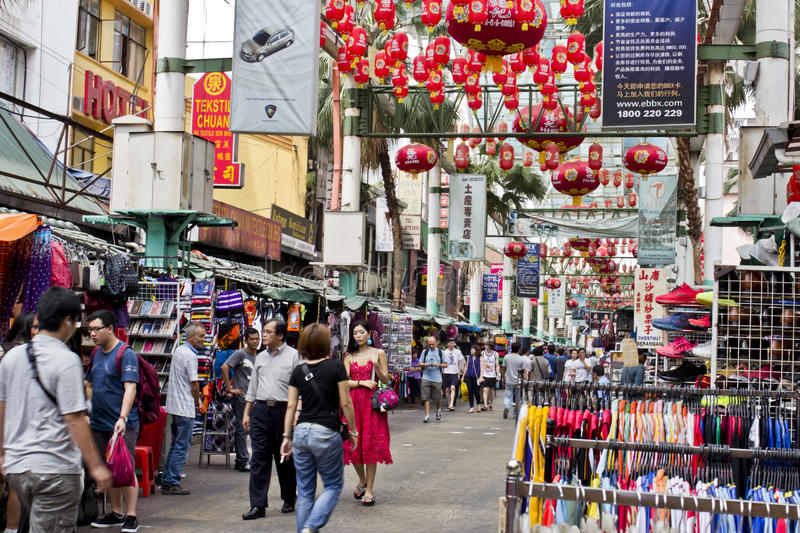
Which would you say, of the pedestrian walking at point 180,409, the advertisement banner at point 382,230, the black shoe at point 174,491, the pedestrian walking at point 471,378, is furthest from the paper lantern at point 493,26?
the advertisement banner at point 382,230

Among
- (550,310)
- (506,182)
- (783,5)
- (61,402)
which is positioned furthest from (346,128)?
(550,310)

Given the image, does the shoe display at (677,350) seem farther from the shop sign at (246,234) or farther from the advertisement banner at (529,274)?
the advertisement banner at (529,274)

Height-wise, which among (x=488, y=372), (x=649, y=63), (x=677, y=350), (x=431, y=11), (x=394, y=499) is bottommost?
(x=394, y=499)

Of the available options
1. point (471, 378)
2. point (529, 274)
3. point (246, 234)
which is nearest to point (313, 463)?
point (471, 378)

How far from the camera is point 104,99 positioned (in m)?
24.3

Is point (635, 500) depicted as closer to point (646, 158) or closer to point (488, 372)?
point (646, 158)

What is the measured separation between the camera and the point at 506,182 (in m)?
42.1

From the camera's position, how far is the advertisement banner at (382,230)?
40.1 m

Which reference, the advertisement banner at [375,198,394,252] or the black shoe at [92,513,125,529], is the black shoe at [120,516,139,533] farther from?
the advertisement banner at [375,198,394,252]

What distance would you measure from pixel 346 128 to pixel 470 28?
27.9ft

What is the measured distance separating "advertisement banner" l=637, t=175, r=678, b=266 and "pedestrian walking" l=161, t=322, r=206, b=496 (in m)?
16.2

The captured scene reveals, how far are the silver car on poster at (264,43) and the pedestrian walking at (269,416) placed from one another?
5.17 metres

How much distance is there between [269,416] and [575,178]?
47.7 ft

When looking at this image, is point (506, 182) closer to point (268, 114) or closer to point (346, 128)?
point (346, 128)
